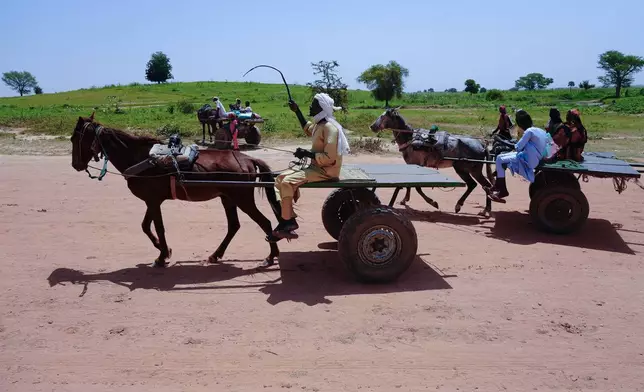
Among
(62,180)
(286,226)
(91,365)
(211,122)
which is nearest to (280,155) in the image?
(211,122)

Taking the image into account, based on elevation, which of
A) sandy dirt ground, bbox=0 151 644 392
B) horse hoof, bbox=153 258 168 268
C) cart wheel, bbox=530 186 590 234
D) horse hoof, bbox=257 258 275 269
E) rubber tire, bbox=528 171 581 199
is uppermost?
rubber tire, bbox=528 171 581 199

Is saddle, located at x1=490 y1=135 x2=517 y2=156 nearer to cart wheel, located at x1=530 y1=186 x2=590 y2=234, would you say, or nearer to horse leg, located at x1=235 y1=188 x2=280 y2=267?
cart wheel, located at x1=530 y1=186 x2=590 y2=234

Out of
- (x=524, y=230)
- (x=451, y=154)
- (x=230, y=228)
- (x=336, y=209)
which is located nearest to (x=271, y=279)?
(x=230, y=228)

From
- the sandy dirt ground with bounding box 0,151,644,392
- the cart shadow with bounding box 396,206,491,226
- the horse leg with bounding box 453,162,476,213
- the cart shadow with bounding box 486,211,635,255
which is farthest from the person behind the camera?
the horse leg with bounding box 453,162,476,213

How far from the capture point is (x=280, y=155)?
19312 mm

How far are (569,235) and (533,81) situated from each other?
110 meters

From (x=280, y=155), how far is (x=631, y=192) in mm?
10877

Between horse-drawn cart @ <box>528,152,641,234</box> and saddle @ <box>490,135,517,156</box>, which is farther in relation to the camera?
saddle @ <box>490,135,517,156</box>

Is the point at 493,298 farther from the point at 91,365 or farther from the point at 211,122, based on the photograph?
the point at 211,122

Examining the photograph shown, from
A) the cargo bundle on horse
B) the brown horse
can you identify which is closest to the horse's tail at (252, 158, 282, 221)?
the brown horse

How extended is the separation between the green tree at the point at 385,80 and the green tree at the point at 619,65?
3090cm

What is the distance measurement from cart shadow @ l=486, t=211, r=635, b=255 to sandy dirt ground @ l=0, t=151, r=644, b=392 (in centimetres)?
5

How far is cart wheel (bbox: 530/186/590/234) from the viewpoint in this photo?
946cm

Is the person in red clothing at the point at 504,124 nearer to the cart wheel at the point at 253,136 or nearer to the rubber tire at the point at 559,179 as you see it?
the rubber tire at the point at 559,179
